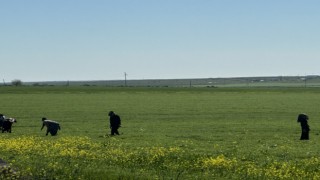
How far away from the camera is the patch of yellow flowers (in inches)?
804

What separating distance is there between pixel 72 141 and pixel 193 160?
9474 mm

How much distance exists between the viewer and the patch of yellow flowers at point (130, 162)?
20.4m

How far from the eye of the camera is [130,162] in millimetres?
23234

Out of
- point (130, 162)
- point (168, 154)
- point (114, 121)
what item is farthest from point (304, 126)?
point (130, 162)

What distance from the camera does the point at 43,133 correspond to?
125 feet

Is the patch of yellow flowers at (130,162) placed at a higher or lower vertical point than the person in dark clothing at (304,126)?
lower

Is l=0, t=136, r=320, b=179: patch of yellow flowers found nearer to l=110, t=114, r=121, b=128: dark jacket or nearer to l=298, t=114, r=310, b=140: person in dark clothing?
l=110, t=114, r=121, b=128: dark jacket

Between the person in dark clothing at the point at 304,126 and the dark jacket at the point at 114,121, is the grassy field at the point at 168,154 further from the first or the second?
the dark jacket at the point at 114,121

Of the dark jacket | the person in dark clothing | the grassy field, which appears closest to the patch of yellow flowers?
the grassy field

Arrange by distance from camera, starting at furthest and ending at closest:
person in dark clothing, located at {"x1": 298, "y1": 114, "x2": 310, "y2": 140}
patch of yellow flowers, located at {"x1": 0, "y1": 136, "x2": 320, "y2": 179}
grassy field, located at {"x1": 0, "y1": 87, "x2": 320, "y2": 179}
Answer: person in dark clothing, located at {"x1": 298, "y1": 114, "x2": 310, "y2": 140}
grassy field, located at {"x1": 0, "y1": 87, "x2": 320, "y2": 179}
patch of yellow flowers, located at {"x1": 0, "y1": 136, "x2": 320, "y2": 179}

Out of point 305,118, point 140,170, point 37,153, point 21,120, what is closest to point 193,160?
point 140,170

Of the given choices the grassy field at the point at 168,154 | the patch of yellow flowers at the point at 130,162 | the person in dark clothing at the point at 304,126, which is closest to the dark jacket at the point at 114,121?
the grassy field at the point at 168,154

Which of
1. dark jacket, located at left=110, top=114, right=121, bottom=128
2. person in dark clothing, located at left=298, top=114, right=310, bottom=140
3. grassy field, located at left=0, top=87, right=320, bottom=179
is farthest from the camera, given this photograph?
dark jacket, located at left=110, top=114, right=121, bottom=128

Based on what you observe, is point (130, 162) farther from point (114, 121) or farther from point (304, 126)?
point (304, 126)
